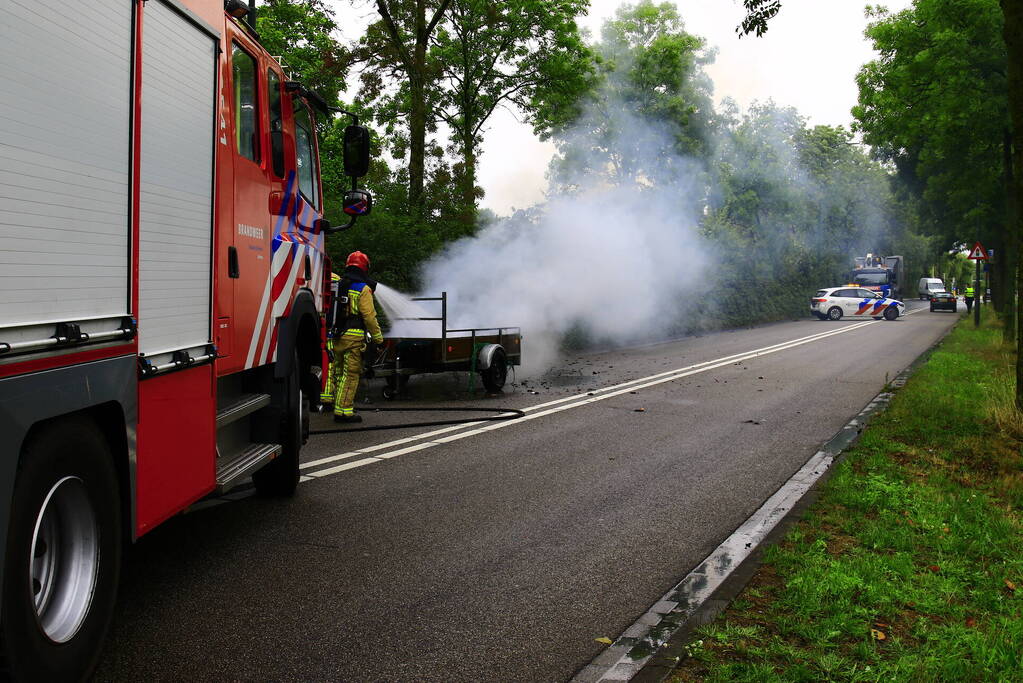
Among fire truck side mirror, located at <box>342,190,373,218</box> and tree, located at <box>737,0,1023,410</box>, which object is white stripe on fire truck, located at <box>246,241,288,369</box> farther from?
tree, located at <box>737,0,1023,410</box>

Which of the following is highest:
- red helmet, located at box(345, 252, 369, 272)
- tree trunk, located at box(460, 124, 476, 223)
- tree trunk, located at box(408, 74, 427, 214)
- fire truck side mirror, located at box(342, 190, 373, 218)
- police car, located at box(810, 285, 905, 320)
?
tree trunk, located at box(408, 74, 427, 214)

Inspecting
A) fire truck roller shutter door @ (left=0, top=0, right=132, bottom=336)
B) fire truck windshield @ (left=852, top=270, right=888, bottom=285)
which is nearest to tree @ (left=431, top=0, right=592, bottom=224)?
fire truck roller shutter door @ (left=0, top=0, right=132, bottom=336)

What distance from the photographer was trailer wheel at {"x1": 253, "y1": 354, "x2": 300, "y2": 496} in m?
5.96

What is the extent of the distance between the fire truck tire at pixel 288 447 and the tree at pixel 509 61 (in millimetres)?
19255

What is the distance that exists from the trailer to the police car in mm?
29715

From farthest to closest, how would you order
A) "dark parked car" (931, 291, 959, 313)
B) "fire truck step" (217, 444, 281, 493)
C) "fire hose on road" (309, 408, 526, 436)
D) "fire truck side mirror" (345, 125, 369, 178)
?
"dark parked car" (931, 291, 959, 313) → "fire hose on road" (309, 408, 526, 436) → "fire truck side mirror" (345, 125, 369, 178) → "fire truck step" (217, 444, 281, 493)

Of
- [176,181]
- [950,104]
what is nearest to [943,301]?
[950,104]

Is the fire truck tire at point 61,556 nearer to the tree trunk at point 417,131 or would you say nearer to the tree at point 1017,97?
the tree at point 1017,97

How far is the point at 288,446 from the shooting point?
6109mm

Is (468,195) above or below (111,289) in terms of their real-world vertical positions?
above

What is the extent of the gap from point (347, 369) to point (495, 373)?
303 cm

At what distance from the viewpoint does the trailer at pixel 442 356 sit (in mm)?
11672

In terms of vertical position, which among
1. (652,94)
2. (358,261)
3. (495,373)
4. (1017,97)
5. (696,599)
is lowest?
(696,599)

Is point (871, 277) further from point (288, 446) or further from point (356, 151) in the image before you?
point (288, 446)
